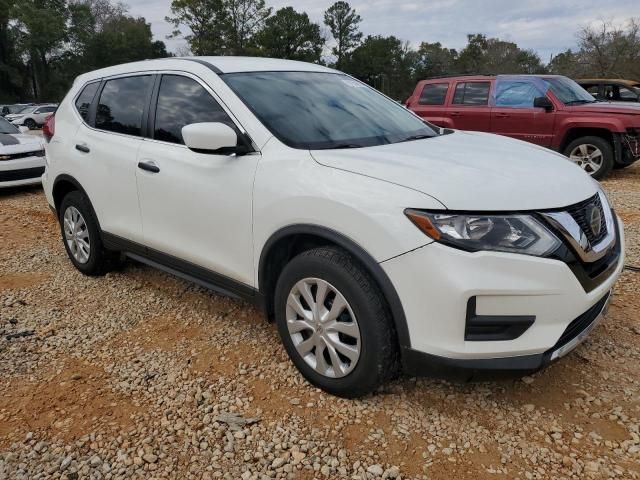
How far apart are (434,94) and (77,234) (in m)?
7.36

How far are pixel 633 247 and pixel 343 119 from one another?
338cm

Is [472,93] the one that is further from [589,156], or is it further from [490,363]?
[490,363]

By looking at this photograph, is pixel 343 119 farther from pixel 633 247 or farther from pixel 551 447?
pixel 633 247

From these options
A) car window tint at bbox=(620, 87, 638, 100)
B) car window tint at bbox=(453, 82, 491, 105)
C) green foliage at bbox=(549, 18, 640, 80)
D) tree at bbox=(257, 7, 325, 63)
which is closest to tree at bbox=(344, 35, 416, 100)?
tree at bbox=(257, 7, 325, 63)

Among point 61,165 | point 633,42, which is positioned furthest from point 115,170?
point 633,42

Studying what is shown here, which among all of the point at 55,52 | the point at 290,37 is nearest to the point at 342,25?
the point at 290,37

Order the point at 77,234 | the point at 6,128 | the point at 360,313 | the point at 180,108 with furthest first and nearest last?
the point at 6,128 → the point at 77,234 → the point at 180,108 → the point at 360,313

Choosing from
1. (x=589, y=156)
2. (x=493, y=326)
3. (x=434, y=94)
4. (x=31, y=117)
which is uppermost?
(x=434, y=94)

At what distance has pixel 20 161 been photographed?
821 cm

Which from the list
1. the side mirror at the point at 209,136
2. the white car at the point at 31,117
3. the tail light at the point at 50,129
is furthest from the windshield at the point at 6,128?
the white car at the point at 31,117

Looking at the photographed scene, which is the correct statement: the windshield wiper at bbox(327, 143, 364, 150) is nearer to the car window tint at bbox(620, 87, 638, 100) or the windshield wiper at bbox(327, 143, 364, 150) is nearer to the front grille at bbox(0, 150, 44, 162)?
the front grille at bbox(0, 150, 44, 162)

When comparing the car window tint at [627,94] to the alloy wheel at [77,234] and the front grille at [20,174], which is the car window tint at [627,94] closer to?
the alloy wheel at [77,234]

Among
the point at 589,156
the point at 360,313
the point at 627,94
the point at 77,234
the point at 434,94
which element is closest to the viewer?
the point at 360,313

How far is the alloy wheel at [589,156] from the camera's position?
809 centimetres
